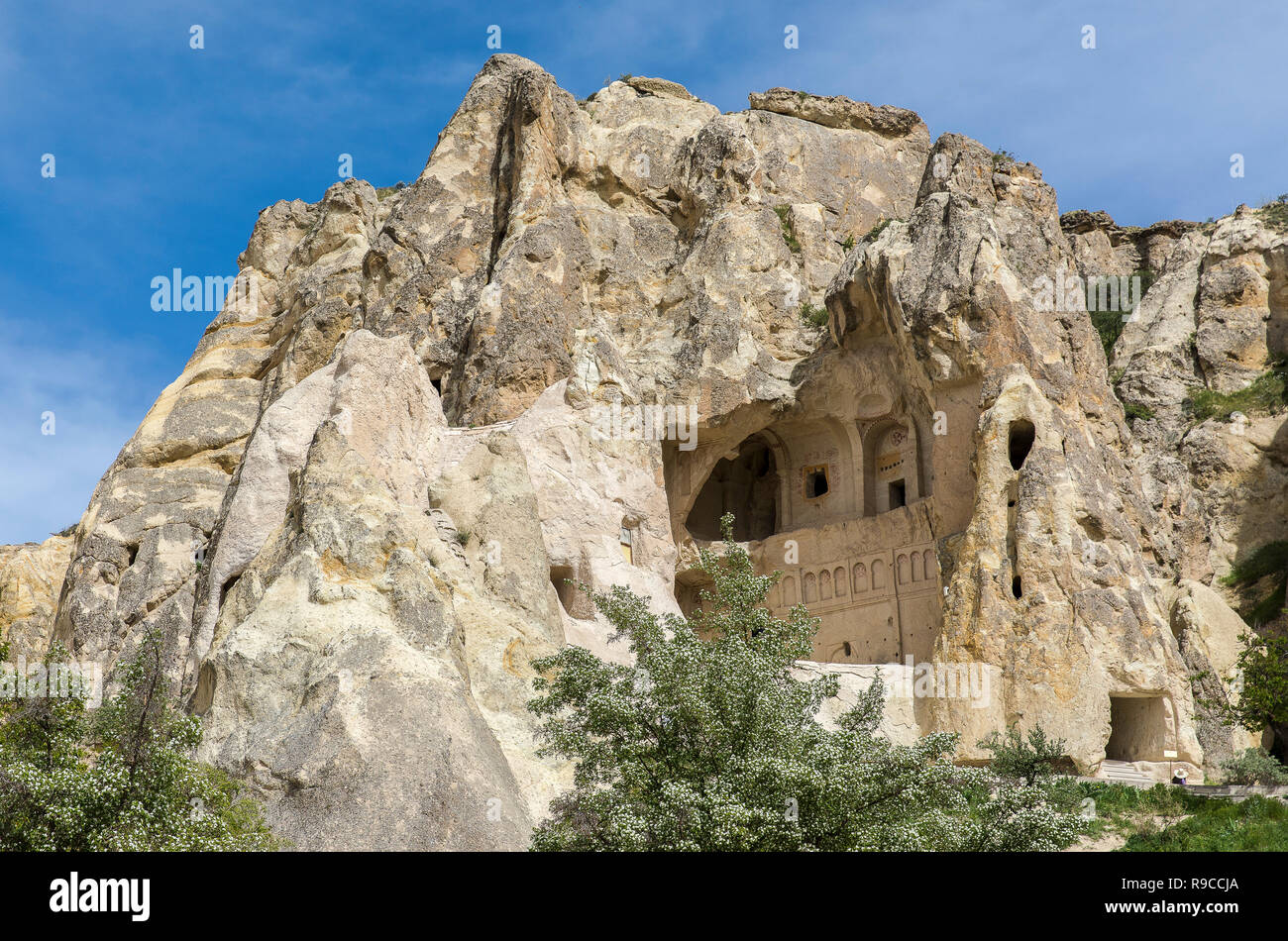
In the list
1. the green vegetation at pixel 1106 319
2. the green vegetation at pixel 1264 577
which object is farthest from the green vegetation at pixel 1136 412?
the green vegetation at pixel 1264 577

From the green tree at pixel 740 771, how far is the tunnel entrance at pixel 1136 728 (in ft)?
33.9

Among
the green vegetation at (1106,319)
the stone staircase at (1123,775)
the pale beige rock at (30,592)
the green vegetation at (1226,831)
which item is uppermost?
the green vegetation at (1106,319)

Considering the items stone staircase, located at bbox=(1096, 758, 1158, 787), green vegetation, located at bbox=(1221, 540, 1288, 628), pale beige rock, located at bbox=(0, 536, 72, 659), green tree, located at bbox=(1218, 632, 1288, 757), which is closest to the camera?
green tree, located at bbox=(1218, 632, 1288, 757)

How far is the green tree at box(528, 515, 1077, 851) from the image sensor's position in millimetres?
12383

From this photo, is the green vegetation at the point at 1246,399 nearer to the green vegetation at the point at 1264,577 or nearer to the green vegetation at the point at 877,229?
the green vegetation at the point at 1264,577

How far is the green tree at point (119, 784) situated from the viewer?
453 inches

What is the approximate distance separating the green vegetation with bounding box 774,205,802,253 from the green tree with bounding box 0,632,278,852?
23265mm

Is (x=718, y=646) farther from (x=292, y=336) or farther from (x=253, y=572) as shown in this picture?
(x=292, y=336)

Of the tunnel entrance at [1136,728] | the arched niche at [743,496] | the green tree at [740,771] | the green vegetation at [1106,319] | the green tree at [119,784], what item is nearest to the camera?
the green tree at [119,784]

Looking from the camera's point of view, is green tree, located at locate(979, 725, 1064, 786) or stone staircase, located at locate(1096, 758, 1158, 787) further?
stone staircase, located at locate(1096, 758, 1158, 787)

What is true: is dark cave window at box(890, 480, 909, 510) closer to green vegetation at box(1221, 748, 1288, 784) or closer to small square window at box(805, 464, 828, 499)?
small square window at box(805, 464, 828, 499)

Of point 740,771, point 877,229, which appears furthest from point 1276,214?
point 740,771

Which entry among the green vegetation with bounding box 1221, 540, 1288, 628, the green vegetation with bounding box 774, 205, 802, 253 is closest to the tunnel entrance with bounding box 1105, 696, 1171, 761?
the green vegetation with bounding box 1221, 540, 1288, 628

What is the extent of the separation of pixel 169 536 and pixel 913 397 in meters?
16.6
